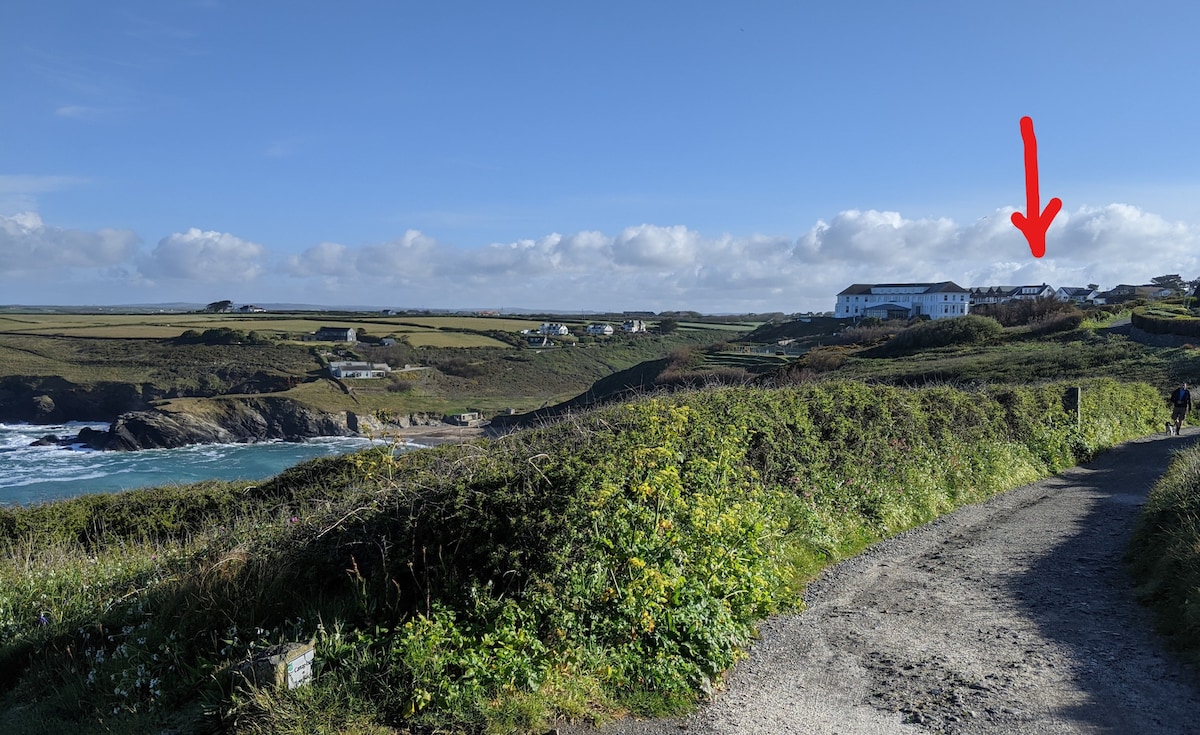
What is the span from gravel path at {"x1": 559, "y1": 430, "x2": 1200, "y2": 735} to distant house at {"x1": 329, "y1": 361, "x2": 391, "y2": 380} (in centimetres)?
8897

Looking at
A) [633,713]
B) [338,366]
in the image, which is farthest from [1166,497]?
[338,366]

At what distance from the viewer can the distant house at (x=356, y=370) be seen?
91.8 m

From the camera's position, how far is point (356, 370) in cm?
9325

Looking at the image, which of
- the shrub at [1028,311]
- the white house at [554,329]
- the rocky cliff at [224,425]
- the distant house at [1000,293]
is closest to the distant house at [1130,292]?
the distant house at [1000,293]

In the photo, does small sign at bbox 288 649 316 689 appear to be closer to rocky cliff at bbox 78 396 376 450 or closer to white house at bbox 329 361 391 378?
rocky cliff at bbox 78 396 376 450

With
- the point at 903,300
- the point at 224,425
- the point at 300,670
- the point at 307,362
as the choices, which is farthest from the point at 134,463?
the point at 903,300

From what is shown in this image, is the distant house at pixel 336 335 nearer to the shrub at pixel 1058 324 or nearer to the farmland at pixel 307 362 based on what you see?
the farmland at pixel 307 362

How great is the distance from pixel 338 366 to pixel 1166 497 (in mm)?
92876

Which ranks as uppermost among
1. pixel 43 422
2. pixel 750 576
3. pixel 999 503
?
pixel 750 576

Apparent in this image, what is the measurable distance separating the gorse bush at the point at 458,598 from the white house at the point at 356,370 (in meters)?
87.1

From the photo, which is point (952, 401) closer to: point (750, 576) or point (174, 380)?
point (750, 576)

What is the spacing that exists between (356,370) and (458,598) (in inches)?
3657

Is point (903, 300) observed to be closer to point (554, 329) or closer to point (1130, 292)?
point (1130, 292)

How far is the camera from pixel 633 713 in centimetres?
467
